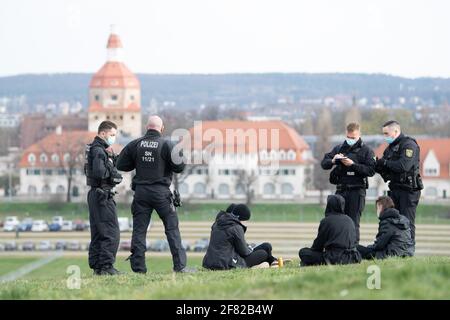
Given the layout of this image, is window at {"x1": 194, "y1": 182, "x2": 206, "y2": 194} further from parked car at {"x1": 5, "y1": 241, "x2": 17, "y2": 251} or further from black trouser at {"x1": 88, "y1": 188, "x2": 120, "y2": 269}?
black trouser at {"x1": 88, "y1": 188, "x2": 120, "y2": 269}

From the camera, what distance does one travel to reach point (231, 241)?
16703mm

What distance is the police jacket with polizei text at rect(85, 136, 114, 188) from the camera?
16250 mm

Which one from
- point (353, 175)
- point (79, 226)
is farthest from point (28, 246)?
point (353, 175)

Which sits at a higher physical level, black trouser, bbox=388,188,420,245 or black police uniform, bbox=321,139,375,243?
black police uniform, bbox=321,139,375,243

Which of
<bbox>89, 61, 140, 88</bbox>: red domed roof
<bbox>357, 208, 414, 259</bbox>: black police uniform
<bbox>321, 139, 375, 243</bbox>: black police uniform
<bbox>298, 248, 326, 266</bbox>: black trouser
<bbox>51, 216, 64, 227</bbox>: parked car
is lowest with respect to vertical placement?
<bbox>51, 216, 64, 227</bbox>: parked car

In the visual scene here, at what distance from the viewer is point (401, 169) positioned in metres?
17.2

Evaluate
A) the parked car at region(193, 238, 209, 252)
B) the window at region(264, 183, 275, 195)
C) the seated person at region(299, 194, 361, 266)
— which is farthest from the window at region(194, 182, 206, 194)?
the seated person at region(299, 194, 361, 266)

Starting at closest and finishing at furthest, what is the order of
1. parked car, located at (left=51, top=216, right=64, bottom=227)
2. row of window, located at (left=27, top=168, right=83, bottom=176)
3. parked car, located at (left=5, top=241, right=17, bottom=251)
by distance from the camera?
parked car, located at (left=5, top=241, right=17, bottom=251)
parked car, located at (left=51, top=216, right=64, bottom=227)
row of window, located at (left=27, top=168, right=83, bottom=176)

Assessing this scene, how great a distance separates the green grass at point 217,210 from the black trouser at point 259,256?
190ft

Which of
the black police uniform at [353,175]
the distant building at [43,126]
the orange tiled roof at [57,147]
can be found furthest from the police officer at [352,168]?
the distant building at [43,126]

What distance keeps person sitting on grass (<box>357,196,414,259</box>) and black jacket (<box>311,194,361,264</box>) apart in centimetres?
84

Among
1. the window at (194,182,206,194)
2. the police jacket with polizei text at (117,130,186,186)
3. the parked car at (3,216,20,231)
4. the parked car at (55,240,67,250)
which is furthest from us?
the window at (194,182,206,194)

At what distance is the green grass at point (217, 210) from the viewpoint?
80431 millimetres
